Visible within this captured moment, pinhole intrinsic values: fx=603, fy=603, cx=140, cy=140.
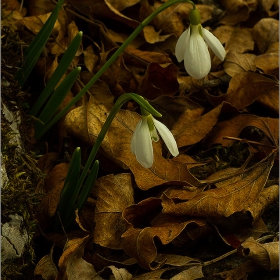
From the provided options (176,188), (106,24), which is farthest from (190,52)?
(106,24)

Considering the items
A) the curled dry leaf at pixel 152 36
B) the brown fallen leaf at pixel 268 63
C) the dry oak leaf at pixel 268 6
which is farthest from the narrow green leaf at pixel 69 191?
the dry oak leaf at pixel 268 6

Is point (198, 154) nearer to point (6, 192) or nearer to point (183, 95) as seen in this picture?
point (183, 95)

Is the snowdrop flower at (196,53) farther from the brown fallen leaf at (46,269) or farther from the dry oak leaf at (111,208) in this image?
the brown fallen leaf at (46,269)

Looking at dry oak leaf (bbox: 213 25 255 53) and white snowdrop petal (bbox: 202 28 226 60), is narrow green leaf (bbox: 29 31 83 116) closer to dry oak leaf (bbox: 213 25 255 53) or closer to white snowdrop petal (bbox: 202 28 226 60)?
white snowdrop petal (bbox: 202 28 226 60)

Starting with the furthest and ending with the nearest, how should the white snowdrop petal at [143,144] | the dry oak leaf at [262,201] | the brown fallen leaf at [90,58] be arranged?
the brown fallen leaf at [90,58] < the dry oak leaf at [262,201] < the white snowdrop petal at [143,144]

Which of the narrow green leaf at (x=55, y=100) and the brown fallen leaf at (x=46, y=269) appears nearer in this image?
the brown fallen leaf at (x=46, y=269)
